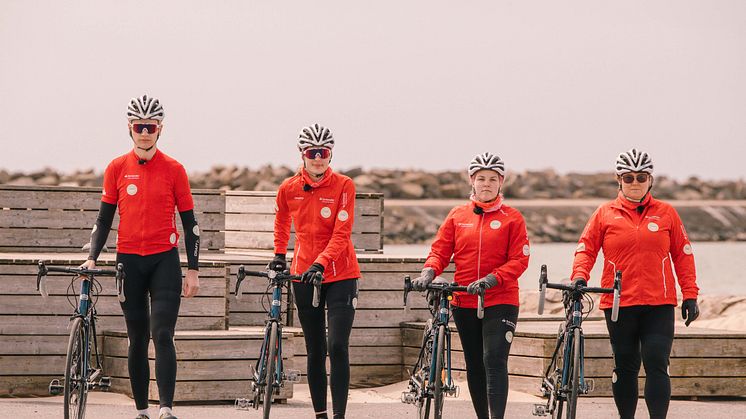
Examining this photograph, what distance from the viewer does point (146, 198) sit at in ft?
29.2

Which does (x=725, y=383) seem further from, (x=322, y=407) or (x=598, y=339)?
(x=322, y=407)

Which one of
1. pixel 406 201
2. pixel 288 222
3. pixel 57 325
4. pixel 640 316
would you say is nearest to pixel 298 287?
pixel 288 222

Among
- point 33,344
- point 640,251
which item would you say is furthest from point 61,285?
point 640,251

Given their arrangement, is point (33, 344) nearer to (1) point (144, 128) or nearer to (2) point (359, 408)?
(2) point (359, 408)

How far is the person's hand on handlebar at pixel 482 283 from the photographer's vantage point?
856 cm

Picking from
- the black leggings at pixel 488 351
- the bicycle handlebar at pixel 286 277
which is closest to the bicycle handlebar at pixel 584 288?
the black leggings at pixel 488 351

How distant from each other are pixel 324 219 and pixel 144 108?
4.51 feet

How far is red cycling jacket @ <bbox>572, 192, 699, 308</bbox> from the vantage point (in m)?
8.85

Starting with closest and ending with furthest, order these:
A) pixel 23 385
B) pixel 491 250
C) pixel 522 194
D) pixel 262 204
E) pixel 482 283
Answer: pixel 482 283 → pixel 491 250 → pixel 23 385 → pixel 262 204 → pixel 522 194

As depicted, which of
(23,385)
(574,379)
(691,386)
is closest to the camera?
(574,379)

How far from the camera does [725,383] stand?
12234 mm

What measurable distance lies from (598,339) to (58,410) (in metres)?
4.61

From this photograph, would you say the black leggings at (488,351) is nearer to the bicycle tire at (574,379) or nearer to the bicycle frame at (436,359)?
the bicycle frame at (436,359)

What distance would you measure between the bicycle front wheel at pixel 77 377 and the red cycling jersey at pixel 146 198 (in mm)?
602
